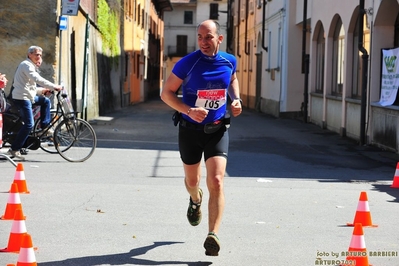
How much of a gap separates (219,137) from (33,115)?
7.82 metres

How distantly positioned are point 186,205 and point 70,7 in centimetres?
1022

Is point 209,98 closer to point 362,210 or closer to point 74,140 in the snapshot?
point 362,210

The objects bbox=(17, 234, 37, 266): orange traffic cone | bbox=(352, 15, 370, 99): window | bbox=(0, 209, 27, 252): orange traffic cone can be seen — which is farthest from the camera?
bbox=(352, 15, 370, 99): window

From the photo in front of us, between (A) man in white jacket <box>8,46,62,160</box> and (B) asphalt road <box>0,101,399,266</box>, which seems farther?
(A) man in white jacket <box>8,46,62,160</box>

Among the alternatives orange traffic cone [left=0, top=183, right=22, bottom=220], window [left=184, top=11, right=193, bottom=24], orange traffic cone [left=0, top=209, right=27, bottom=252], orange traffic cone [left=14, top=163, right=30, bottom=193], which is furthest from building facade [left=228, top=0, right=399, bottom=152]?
window [left=184, top=11, right=193, bottom=24]

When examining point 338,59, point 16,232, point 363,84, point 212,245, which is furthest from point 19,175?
point 338,59

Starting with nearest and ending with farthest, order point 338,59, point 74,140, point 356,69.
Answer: point 74,140, point 356,69, point 338,59

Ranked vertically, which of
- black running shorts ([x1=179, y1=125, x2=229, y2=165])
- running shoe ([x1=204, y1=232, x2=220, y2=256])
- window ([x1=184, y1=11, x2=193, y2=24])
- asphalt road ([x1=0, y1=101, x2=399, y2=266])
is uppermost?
window ([x1=184, y1=11, x2=193, y2=24])

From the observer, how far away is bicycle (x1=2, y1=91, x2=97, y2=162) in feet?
46.0

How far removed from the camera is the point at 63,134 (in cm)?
1409

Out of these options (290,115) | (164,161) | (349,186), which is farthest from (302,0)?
(349,186)

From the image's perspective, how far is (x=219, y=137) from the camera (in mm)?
7012

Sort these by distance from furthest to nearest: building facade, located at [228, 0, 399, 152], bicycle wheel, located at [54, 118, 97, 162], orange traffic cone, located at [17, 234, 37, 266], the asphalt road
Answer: building facade, located at [228, 0, 399, 152], bicycle wheel, located at [54, 118, 97, 162], the asphalt road, orange traffic cone, located at [17, 234, 37, 266]

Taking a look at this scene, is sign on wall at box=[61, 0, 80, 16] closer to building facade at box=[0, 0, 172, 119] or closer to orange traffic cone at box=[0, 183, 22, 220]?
building facade at box=[0, 0, 172, 119]
